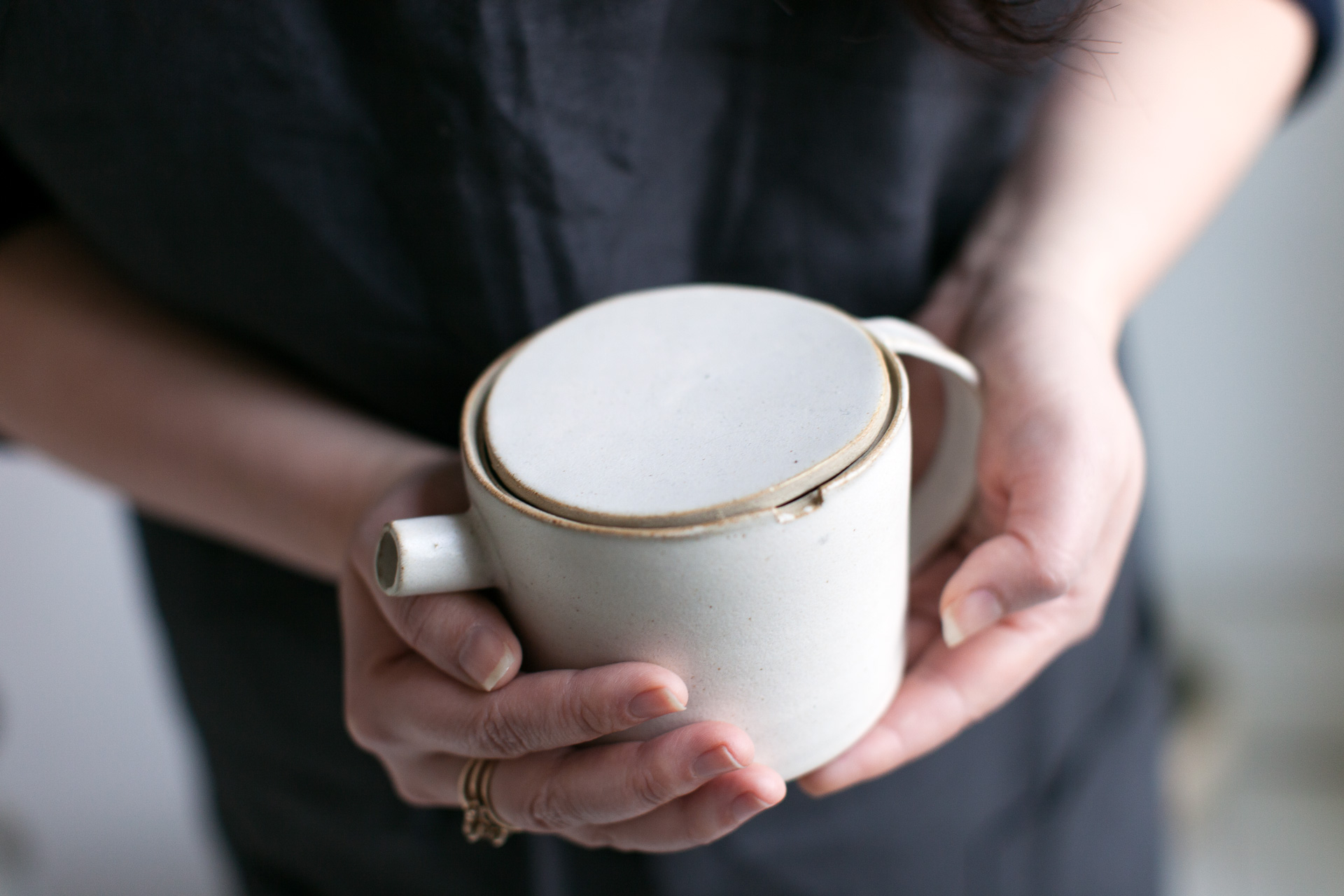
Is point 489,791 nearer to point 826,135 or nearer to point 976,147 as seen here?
point 826,135

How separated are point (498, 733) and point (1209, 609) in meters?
1.52

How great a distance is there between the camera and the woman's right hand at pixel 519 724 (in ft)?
1.22

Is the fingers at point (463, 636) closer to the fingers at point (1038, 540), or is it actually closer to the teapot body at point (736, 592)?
the teapot body at point (736, 592)

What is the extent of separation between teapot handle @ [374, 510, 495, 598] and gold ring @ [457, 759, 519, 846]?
0.11m

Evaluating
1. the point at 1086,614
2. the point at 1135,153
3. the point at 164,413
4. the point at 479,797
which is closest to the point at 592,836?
the point at 479,797

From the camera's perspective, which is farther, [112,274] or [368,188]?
[112,274]

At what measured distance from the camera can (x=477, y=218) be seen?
521 millimetres

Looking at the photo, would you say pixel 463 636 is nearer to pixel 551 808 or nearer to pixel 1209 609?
pixel 551 808

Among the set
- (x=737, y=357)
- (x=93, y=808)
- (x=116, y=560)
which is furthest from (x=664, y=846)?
(x=93, y=808)

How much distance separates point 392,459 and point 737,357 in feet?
0.78

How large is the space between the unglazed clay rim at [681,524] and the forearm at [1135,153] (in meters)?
0.23

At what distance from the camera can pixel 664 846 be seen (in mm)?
435

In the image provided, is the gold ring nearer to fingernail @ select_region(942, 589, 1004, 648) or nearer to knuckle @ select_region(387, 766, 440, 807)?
knuckle @ select_region(387, 766, 440, 807)

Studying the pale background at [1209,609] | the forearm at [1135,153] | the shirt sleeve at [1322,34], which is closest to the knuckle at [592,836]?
the forearm at [1135,153]
